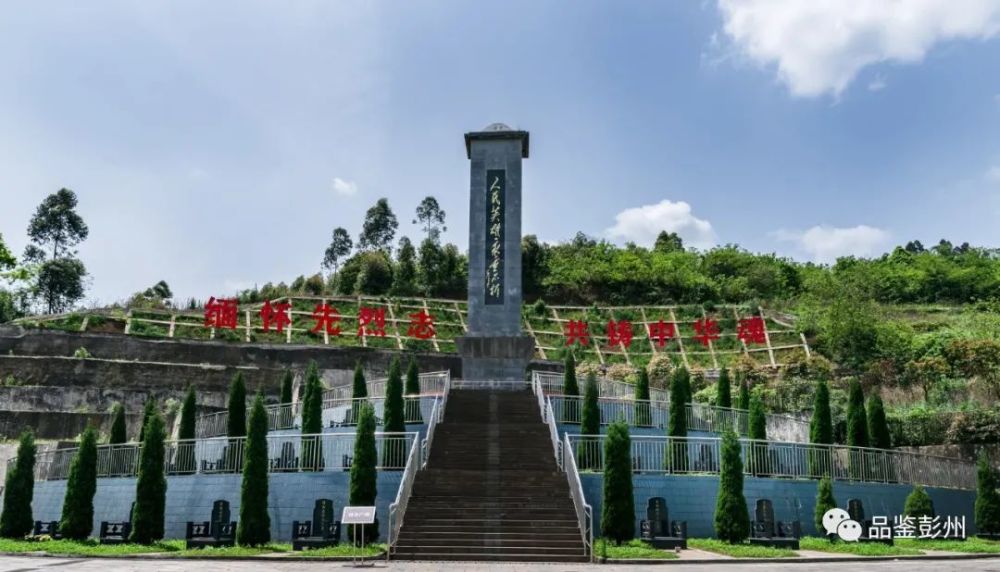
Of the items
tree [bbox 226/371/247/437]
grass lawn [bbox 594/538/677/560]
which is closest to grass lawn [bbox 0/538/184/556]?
tree [bbox 226/371/247/437]

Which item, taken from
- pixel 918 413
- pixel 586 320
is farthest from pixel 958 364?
pixel 586 320

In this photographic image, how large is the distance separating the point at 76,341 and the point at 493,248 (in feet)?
67.4

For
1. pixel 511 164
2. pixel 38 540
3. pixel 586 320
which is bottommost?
pixel 38 540

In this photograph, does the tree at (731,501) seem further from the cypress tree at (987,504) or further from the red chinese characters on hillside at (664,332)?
the red chinese characters on hillside at (664,332)

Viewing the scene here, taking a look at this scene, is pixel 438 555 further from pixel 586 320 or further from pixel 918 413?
pixel 586 320

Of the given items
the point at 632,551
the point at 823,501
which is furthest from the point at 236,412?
the point at 823,501

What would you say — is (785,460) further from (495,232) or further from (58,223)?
(58,223)

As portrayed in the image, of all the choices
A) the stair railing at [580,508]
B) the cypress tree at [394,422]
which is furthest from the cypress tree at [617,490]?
the cypress tree at [394,422]

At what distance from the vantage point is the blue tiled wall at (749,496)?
1697 cm

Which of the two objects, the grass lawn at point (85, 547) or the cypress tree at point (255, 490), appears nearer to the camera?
the grass lawn at point (85, 547)

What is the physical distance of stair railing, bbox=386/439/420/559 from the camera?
13820mm

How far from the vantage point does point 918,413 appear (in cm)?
2306

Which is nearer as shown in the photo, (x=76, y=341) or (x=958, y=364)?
(x=958, y=364)

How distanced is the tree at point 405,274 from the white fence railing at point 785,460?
32023mm
